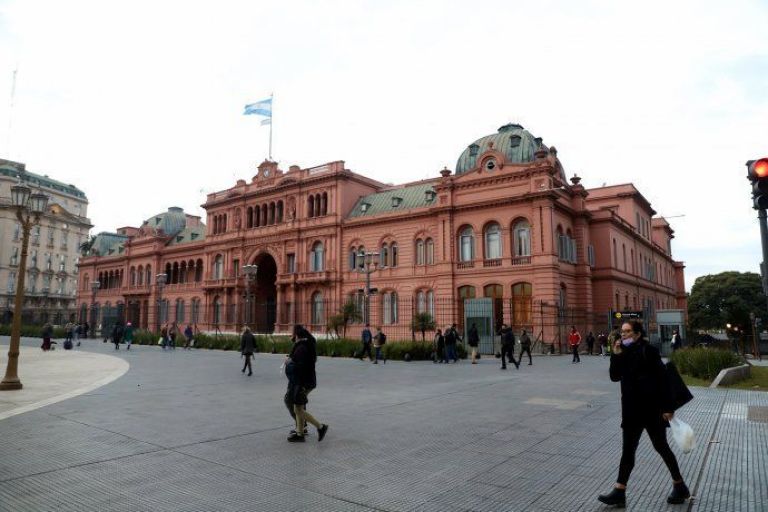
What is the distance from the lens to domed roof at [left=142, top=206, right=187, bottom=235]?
231ft

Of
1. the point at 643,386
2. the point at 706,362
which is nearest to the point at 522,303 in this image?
the point at 706,362

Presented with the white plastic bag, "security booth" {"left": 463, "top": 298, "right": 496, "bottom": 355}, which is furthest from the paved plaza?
"security booth" {"left": 463, "top": 298, "right": 496, "bottom": 355}

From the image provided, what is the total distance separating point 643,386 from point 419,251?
36713 millimetres

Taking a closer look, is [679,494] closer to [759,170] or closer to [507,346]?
[759,170]

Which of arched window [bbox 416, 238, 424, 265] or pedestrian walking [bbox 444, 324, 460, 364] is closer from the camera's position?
pedestrian walking [bbox 444, 324, 460, 364]

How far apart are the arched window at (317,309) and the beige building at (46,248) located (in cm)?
4850

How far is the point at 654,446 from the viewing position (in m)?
5.20

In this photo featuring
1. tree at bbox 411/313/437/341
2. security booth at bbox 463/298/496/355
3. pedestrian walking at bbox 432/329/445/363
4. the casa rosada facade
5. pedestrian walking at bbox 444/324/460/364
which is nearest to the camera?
pedestrian walking at bbox 432/329/445/363

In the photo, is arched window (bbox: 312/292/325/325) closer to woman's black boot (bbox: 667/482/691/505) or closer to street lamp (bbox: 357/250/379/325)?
street lamp (bbox: 357/250/379/325)

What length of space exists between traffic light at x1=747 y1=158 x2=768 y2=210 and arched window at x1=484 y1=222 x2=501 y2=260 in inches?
1254

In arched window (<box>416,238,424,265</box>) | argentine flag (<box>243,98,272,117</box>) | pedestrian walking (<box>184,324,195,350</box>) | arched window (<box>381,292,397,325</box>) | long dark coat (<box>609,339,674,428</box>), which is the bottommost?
pedestrian walking (<box>184,324,195,350</box>)

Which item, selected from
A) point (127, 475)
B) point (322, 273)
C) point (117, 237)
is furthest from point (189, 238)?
point (127, 475)

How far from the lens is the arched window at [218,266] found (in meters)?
56.5

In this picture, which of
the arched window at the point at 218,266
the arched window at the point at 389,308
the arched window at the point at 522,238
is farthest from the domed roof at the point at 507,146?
the arched window at the point at 218,266
